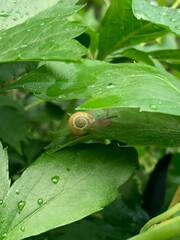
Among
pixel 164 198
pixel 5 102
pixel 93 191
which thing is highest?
pixel 93 191

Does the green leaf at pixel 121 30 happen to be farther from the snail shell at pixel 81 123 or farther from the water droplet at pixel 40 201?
the water droplet at pixel 40 201

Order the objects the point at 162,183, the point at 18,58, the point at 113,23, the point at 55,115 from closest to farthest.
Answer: the point at 18,58 → the point at 113,23 → the point at 162,183 → the point at 55,115

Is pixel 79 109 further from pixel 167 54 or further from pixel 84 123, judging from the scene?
pixel 167 54

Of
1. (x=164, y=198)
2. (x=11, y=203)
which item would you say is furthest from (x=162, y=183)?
(x=11, y=203)

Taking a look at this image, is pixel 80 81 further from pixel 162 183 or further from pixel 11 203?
pixel 162 183

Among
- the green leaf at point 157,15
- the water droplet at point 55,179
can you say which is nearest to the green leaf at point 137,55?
the green leaf at point 157,15

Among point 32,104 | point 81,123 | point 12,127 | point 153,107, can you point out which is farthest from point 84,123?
point 32,104

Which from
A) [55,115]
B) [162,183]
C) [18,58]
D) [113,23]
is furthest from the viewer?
[55,115]

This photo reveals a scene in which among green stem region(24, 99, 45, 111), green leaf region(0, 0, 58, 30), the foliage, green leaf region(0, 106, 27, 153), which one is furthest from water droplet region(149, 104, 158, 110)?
green stem region(24, 99, 45, 111)
